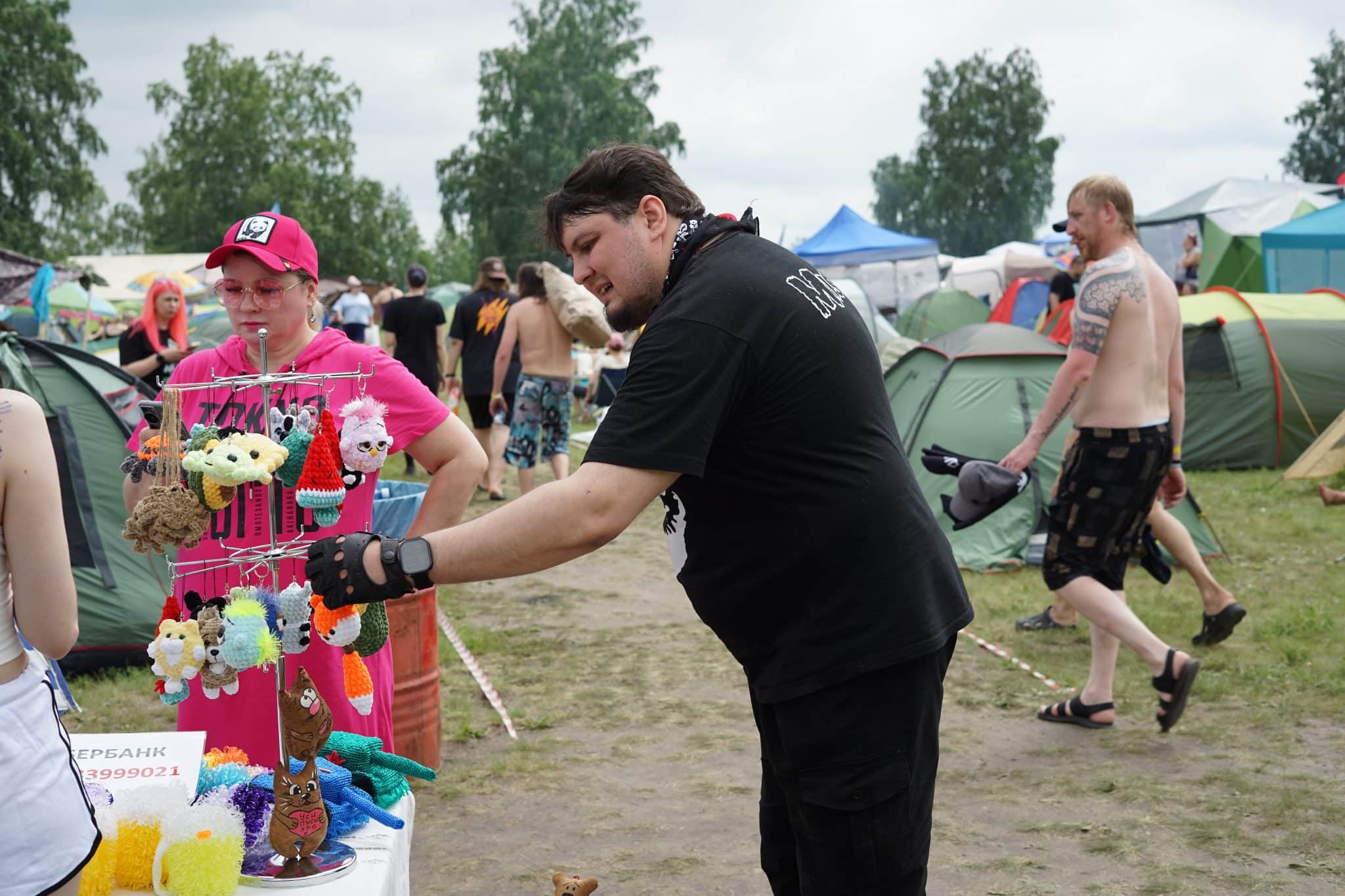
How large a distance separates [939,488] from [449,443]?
596 centimetres

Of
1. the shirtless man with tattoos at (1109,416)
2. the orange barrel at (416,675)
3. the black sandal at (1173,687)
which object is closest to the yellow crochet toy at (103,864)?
the orange barrel at (416,675)

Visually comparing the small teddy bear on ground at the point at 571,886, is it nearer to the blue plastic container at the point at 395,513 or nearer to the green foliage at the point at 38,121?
the blue plastic container at the point at 395,513

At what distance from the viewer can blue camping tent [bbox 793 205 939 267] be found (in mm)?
26547

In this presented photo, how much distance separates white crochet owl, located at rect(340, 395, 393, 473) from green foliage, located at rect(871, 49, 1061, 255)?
60067 millimetres

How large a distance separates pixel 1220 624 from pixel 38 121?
37076 millimetres

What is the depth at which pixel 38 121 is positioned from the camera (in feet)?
114

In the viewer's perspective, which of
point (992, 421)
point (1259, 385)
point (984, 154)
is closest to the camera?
point (992, 421)

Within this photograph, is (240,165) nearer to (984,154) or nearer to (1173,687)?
(984,154)

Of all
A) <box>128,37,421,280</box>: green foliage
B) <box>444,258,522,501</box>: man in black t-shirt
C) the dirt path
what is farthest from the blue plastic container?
<box>128,37,421,280</box>: green foliage

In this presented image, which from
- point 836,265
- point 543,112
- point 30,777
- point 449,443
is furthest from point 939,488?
point 543,112

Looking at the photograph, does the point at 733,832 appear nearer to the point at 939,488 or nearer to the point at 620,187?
the point at 620,187

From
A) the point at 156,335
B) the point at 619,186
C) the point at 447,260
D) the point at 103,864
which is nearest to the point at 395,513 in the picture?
the point at 103,864

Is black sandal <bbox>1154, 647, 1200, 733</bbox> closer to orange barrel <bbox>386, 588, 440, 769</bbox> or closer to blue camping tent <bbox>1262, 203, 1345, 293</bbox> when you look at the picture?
orange barrel <bbox>386, 588, 440, 769</bbox>

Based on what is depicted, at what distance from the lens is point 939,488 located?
27.3ft
